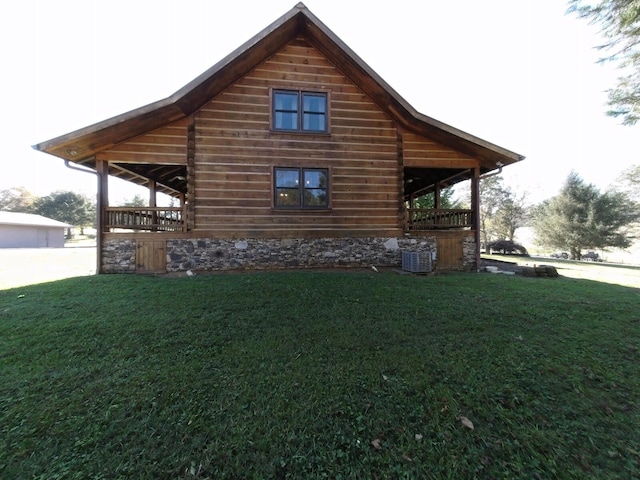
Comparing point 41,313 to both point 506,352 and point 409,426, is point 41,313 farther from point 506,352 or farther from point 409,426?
point 506,352

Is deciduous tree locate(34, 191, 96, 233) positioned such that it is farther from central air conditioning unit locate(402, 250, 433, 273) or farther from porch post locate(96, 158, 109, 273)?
central air conditioning unit locate(402, 250, 433, 273)

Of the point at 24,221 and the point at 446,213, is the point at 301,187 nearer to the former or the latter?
the point at 446,213

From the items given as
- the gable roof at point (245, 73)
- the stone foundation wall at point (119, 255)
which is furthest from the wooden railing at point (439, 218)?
the stone foundation wall at point (119, 255)

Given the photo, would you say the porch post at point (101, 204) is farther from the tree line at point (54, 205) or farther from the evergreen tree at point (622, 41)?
the tree line at point (54, 205)

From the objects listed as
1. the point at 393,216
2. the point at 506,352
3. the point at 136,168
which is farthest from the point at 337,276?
the point at 136,168

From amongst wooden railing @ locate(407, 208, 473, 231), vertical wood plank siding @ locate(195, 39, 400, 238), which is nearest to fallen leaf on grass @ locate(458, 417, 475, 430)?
vertical wood plank siding @ locate(195, 39, 400, 238)

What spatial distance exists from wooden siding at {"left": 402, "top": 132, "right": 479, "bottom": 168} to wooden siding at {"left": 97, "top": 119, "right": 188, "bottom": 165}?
7.30 metres

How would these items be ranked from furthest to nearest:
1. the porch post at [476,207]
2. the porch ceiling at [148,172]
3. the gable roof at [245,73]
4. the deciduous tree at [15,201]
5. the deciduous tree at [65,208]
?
the deciduous tree at [15,201] < the deciduous tree at [65,208] < the porch post at [476,207] < the porch ceiling at [148,172] < the gable roof at [245,73]

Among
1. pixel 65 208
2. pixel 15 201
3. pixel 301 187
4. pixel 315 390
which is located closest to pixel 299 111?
pixel 301 187

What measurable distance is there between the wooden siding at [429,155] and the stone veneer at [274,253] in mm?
2630

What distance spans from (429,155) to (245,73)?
6.74 metres

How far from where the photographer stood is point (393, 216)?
929 centimetres

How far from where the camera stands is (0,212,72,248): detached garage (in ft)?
85.5

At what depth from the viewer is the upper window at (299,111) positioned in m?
8.85
